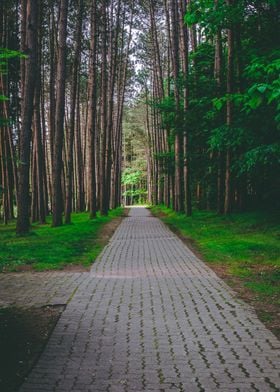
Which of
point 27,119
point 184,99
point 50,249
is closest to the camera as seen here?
point 50,249

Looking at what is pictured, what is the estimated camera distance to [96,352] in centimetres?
493

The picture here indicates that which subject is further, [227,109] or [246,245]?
[227,109]

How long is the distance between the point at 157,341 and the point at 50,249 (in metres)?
8.21

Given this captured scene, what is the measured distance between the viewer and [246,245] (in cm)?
1280

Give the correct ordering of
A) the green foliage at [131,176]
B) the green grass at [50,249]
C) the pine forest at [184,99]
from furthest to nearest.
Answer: the green foliage at [131,176] → the pine forest at [184,99] → the green grass at [50,249]

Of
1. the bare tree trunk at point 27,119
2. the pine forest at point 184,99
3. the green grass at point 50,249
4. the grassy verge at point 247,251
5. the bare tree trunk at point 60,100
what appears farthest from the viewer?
the bare tree trunk at point 60,100

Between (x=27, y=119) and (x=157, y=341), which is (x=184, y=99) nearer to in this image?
(x=27, y=119)

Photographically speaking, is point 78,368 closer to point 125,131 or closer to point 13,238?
point 13,238

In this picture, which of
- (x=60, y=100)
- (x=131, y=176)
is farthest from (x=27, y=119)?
(x=131, y=176)

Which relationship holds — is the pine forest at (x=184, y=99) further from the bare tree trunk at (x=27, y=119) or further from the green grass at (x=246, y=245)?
the green grass at (x=246, y=245)

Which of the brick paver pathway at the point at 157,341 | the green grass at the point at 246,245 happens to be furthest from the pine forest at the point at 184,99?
the brick paver pathway at the point at 157,341

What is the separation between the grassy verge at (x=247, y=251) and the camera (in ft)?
25.1

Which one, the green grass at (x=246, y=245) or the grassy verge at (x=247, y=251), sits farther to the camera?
the green grass at (x=246, y=245)

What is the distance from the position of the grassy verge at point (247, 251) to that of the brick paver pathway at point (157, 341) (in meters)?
0.41
